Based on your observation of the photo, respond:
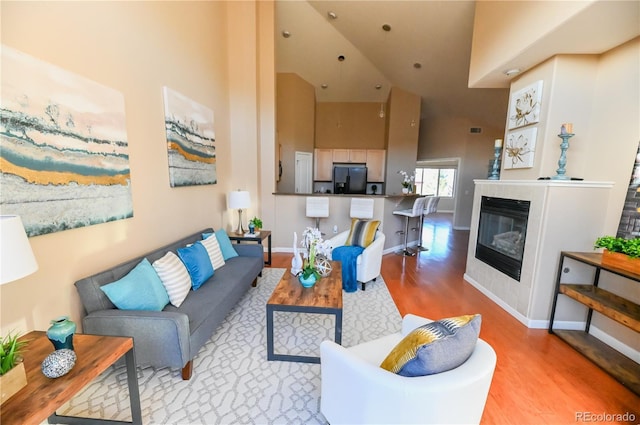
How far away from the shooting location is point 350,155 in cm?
786

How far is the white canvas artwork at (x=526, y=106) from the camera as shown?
281cm

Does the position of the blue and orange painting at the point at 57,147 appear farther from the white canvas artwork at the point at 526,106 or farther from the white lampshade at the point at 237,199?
the white canvas artwork at the point at 526,106

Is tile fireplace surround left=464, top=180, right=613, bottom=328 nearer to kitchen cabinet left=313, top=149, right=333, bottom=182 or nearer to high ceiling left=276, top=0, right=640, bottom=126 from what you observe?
high ceiling left=276, top=0, right=640, bottom=126

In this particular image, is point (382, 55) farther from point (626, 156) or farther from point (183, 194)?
point (183, 194)

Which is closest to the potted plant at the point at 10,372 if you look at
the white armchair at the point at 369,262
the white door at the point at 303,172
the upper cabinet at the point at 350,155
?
the white armchair at the point at 369,262

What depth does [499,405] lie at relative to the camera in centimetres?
174

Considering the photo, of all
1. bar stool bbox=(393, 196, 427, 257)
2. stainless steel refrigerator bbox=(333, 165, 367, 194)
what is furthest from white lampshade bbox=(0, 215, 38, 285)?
stainless steel refrigerator bbox=(333, 165, 367, 194)

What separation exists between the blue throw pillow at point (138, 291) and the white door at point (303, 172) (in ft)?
17.8

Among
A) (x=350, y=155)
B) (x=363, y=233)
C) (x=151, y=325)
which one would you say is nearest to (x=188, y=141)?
(x=151, y=325)

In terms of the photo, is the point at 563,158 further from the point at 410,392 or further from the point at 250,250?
the point at 250,250

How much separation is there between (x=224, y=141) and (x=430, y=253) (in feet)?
14.4

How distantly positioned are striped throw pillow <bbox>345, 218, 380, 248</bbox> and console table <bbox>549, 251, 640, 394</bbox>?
6.42ft

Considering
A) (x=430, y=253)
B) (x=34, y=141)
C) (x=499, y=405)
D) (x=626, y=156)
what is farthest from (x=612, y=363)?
(x=34, y=141)

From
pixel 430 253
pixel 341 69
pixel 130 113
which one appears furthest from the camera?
pixel 341 69
